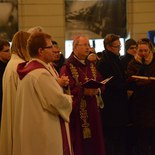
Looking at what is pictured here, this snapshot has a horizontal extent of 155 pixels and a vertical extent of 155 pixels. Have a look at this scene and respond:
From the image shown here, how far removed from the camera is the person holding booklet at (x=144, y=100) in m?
4.39

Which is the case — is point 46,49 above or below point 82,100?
above

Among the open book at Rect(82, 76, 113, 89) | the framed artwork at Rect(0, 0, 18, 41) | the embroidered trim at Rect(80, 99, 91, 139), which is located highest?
the framed artwork at Rect(0, 0, 18, 41)

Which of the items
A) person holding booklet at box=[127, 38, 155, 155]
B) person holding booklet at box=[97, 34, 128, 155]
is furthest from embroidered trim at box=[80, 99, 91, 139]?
person holding booklet at box=[127, 38, 155, 155]

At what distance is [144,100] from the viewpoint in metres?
4.40

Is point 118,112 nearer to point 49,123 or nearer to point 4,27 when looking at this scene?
point 49,123

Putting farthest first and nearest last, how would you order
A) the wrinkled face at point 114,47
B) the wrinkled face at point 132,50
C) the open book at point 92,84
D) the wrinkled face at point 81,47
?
the wrinkled face at point 132,50, the wrinkled face at point 114,47, the wrinkled face at point 81,47, the open book at point 92,84

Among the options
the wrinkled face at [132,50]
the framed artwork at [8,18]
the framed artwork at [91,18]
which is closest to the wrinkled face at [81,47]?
the wrinkled face at [132,50]

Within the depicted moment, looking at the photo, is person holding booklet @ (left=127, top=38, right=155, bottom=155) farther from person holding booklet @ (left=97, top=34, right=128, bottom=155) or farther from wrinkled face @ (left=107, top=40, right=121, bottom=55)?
wrinkled face @ (left=107, top=40, right=121, bottom=55)

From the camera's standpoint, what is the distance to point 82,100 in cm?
407

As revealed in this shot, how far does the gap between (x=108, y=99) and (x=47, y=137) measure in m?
1.61

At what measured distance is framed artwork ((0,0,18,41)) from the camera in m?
9.04

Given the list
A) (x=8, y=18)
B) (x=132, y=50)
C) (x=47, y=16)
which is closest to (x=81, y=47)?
(x=132, y=50)

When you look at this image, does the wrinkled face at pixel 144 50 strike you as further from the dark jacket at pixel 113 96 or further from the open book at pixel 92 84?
the open book at pixel 92 84

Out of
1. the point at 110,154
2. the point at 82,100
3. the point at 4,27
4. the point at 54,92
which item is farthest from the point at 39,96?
the point at 4,27
